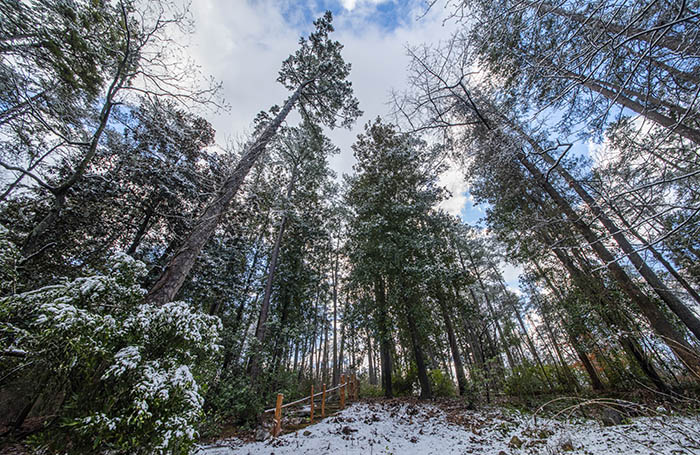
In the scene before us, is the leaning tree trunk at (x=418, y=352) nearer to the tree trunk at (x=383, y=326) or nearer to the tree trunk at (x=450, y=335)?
the tree trunk at (x=383, y=326)

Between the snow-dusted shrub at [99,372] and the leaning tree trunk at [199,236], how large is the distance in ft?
2.48

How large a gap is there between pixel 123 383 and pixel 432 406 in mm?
7606

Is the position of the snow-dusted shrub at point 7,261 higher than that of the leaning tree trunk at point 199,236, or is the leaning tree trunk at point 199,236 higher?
the leaning tree trunk at point 199,236

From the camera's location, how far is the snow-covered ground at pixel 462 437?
135 inches

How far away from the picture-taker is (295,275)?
992 centimetres

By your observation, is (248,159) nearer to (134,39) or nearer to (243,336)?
(134,39)

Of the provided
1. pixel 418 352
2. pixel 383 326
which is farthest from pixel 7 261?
pixel 418 352

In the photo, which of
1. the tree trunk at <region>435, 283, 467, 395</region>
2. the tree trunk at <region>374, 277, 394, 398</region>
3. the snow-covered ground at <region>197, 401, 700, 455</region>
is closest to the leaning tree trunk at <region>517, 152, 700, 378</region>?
the snow-covered ground at <region>197, 401, 700, 455</region>

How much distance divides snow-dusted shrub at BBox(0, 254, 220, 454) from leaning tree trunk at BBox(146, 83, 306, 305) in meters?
0.76

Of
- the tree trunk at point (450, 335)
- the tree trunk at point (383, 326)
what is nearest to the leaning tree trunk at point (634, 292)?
the tree trunk at point (450, 335)

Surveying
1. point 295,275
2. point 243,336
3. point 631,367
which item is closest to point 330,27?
point 295,275

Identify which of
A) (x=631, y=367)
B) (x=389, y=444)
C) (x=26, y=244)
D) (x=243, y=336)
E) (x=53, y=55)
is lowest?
(x=389, y=444)

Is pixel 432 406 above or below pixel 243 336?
below

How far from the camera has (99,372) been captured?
194 centimetres
